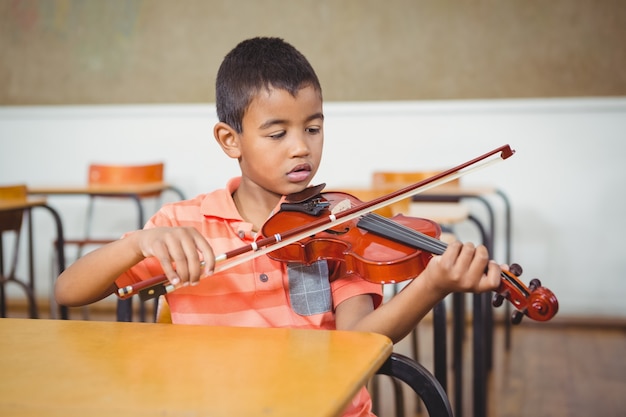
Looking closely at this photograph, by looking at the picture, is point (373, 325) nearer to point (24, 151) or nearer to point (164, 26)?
point (164, 26)

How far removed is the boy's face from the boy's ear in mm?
63

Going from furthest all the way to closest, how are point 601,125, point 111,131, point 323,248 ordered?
point 111,131
point 601,125
point 323,248

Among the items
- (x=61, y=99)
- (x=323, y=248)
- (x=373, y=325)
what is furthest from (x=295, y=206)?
(x=61, y=99)

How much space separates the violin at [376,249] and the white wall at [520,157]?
265 centimetres

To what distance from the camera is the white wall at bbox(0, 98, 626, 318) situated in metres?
3.79

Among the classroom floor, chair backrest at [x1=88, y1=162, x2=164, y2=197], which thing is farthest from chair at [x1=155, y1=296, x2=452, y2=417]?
chair backrest at [x1=88, y1=162, x2=164, y2=197]

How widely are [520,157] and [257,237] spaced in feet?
9.46

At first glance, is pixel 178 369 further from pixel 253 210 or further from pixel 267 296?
pixel 253 210

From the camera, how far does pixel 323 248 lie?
1.19 m

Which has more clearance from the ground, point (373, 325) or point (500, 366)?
point (373, 325)

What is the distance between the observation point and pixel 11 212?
2.81 metres

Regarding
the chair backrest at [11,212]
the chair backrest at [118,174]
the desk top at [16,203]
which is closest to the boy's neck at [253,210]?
the desk top at [16,203]

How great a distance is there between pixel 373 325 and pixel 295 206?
0.31m

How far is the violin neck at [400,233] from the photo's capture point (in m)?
1.07
